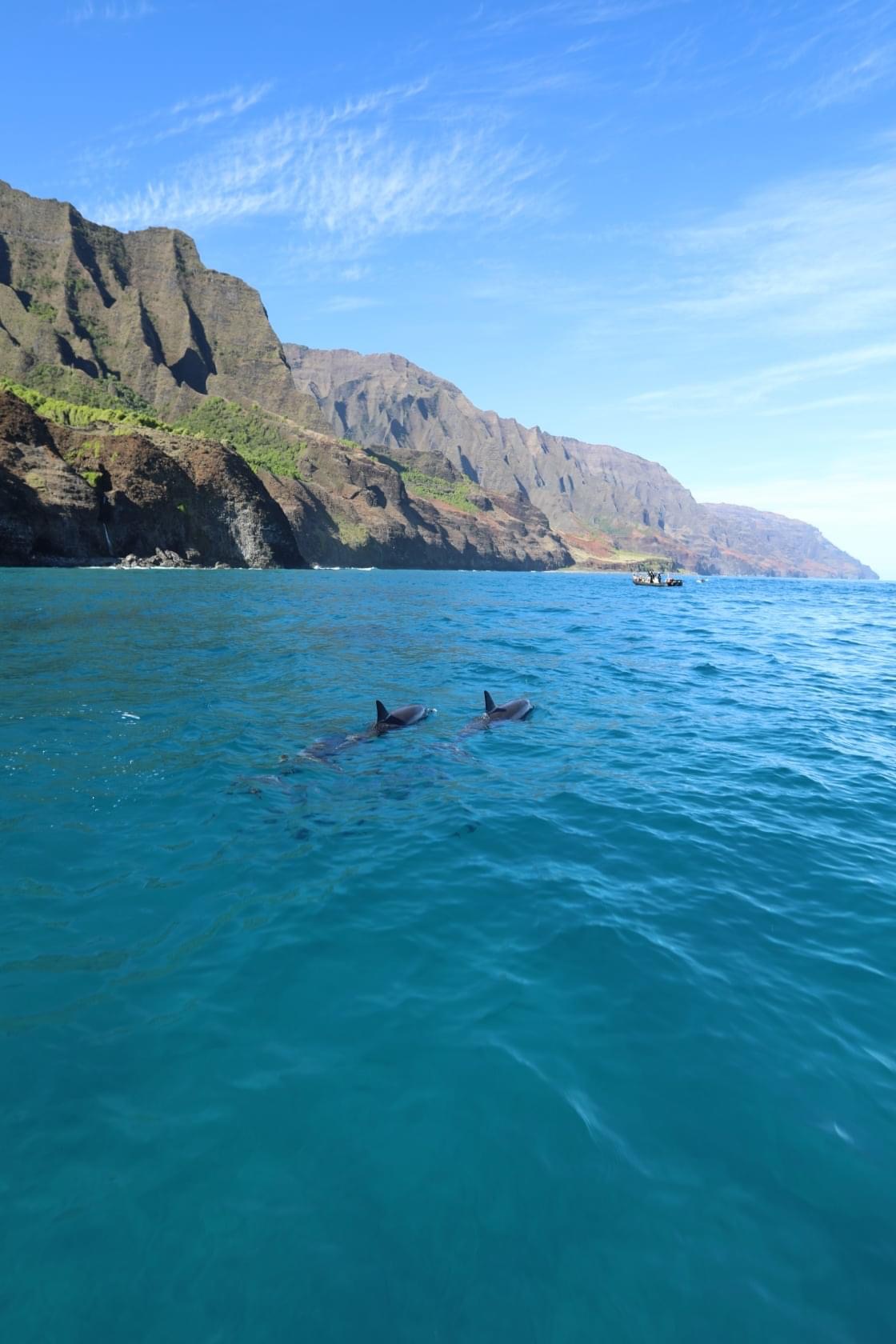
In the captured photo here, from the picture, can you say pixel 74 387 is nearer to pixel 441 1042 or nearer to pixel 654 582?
pixel 654 582

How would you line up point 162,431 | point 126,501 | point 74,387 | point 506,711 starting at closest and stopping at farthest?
point 506,711, point 126,501, point 162,431, point 74,387

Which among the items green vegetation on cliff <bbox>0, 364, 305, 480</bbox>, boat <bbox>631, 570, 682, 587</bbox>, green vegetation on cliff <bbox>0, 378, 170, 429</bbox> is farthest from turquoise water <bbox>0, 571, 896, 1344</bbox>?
green vegetation on cliff <bbox>0, 364, 305, 480</bbox>

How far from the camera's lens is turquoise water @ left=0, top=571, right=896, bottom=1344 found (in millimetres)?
3395

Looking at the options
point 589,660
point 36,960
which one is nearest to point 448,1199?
point 36,960

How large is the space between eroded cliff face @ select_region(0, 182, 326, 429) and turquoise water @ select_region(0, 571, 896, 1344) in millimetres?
145445

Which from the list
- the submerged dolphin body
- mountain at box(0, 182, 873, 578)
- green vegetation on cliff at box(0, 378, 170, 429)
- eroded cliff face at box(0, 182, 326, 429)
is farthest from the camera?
eroded cliff face at box(0, 182, 326, 429)

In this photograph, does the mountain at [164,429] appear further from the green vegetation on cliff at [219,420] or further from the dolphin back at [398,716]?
the dolphin back at [398,716]

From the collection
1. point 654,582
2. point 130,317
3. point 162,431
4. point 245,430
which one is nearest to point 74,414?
point 162,431

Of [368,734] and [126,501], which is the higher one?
[126,501]

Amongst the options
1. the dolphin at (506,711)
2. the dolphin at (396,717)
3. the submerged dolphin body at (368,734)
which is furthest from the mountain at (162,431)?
the dolphin at (506,711)

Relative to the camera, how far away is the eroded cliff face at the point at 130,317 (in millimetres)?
134525

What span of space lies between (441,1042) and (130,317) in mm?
184289

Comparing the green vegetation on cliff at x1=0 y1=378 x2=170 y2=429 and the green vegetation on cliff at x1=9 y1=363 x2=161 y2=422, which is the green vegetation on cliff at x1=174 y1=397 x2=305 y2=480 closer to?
the green vegetation on cliff at x1=9 y1=363 x2=161 y2=422

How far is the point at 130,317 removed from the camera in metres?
152
